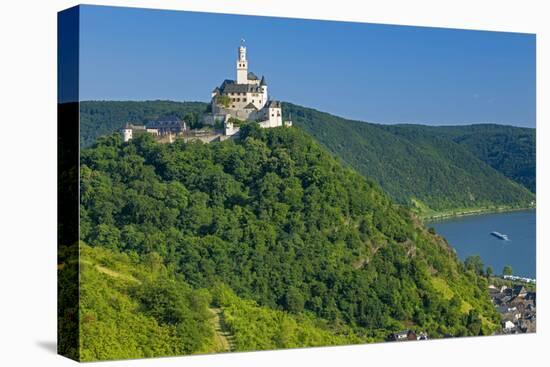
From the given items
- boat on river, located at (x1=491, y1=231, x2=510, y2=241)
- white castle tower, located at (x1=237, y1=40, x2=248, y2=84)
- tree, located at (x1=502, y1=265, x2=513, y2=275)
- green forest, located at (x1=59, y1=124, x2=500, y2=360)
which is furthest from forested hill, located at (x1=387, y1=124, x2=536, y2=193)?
white castle tower, located at (x1=237, y1=40, x2=248, y2=84)

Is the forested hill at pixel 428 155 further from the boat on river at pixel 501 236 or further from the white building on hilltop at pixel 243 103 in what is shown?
the boat on river at pixel 501 236

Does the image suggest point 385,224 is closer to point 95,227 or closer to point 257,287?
point 257,287

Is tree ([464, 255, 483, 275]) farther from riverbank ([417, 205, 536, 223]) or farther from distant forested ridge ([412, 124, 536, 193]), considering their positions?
distant forested ridge ([412, 124, 536, 193])

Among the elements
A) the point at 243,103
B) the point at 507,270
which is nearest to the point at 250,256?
the point at 243,103

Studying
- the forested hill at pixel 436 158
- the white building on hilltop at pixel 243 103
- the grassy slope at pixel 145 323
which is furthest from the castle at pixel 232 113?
the grassy slope at pixel 145 323

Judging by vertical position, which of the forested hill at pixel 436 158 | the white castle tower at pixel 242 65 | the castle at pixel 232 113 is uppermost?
the white castle tower at pixel 242 65

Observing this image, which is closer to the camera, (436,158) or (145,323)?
(145,323)

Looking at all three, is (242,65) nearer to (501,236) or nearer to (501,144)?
(501,236)
